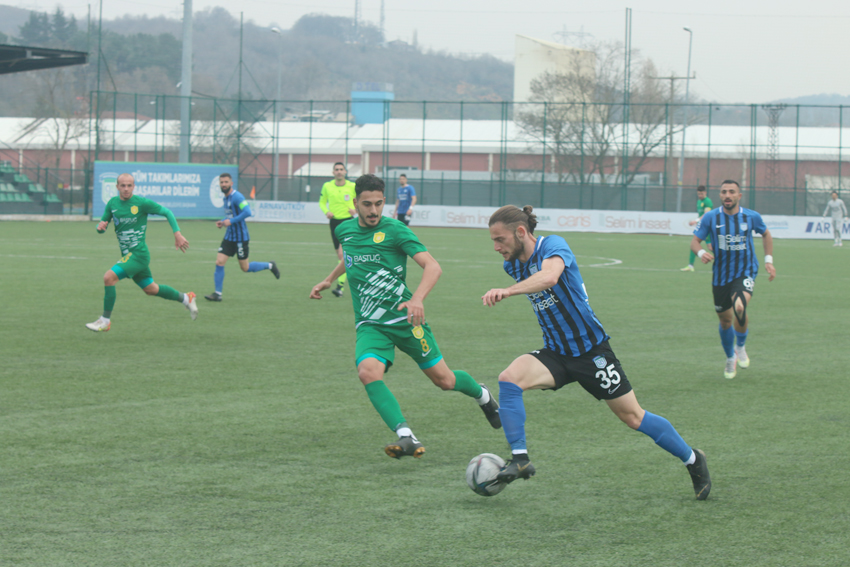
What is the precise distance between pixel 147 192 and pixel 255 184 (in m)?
8.60

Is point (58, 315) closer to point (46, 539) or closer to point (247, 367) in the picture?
point (247, 367)

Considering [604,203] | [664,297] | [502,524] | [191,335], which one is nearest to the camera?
[502,524]

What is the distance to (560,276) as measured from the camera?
5.23 m

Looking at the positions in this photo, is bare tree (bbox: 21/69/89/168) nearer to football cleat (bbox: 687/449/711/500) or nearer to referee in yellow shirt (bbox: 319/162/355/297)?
referee in yellow shirt (bbox: 319/162/355/297)

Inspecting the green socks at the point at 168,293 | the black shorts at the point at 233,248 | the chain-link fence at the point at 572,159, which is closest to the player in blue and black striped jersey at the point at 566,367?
the green socks at the point at 168,293

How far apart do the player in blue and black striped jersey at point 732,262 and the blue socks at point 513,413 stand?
185 inches

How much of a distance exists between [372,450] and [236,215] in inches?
393

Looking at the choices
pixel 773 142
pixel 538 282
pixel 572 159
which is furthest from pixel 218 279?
pixel 773 142

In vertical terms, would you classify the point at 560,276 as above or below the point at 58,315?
above

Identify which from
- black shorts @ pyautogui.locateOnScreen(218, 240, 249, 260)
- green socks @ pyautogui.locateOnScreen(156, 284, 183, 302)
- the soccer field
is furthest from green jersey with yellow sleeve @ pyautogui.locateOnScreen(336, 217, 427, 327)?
black shorts @ pyautogui.locateOnScreen(218, 240, 249, 260)

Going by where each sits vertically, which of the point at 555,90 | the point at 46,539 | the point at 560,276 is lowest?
the point at 46,539

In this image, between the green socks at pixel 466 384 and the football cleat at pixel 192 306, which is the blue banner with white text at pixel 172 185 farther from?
the green socks at pixel 466 384

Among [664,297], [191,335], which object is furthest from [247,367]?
[664,297]

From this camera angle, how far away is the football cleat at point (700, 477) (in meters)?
5.25
